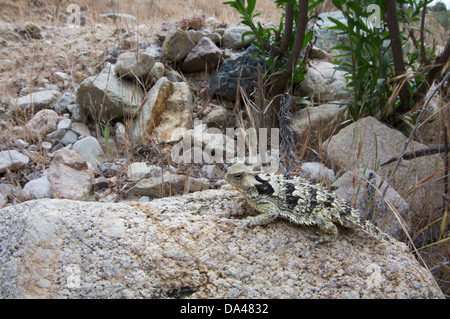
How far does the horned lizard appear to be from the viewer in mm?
2145

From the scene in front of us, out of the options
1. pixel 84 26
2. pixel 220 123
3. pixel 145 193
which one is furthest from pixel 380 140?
pixel 84 26

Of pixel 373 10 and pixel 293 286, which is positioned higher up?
pixel 373 10

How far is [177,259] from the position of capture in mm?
1928

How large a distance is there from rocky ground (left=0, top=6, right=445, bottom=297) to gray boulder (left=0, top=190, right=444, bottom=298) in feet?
0.08

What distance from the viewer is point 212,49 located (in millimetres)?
5648

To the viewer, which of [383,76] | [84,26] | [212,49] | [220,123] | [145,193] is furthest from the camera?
[84,26]

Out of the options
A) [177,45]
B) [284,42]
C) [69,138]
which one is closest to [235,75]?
[284,42]

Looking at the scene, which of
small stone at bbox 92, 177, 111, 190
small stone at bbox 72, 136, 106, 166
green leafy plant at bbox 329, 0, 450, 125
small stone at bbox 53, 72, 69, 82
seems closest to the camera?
small stone at bbox 92, 177, 111, 190

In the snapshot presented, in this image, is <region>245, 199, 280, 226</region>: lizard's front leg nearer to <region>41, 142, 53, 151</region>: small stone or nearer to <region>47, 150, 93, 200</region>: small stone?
<region>47, 150, 93, 200</region>: small stone

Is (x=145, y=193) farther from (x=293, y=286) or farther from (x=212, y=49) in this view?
(x=212, y=49)

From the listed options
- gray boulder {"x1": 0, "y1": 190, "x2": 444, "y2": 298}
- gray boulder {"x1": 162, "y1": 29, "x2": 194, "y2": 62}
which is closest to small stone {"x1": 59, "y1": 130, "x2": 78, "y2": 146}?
gray boulder {"x1": 162, "y1": 29, "x2": 194, "y2": 62}

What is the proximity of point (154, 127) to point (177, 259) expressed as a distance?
119 inches

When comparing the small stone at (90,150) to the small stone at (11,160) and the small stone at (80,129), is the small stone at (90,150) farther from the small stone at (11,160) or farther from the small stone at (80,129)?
the small stone at (11,160)

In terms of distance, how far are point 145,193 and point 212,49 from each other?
2.95 meters
